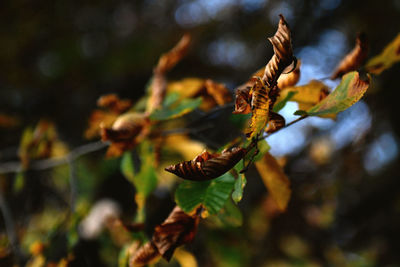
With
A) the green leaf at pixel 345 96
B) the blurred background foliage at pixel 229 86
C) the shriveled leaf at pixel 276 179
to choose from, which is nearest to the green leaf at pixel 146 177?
the shriveled leaf at pixel 276 179

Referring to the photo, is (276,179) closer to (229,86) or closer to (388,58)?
(388,58)

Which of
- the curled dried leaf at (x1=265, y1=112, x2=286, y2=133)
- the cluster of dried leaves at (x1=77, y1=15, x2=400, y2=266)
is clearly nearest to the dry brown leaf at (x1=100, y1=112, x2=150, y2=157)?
the cluster of dried leaves at (x1=77, y1=15, x2=400, y2=266)

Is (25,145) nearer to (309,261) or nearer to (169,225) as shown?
(169,225)

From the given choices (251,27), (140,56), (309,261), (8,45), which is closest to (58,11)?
(8,45)

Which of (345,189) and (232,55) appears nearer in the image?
(345,189)

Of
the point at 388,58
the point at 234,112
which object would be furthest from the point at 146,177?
the point at 388,58

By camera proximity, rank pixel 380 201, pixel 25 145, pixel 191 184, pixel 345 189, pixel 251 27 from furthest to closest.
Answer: pixel 251 27 < pixel 345 189 < pixel 380 201 < pixel 25 145 < pixel 191 184
